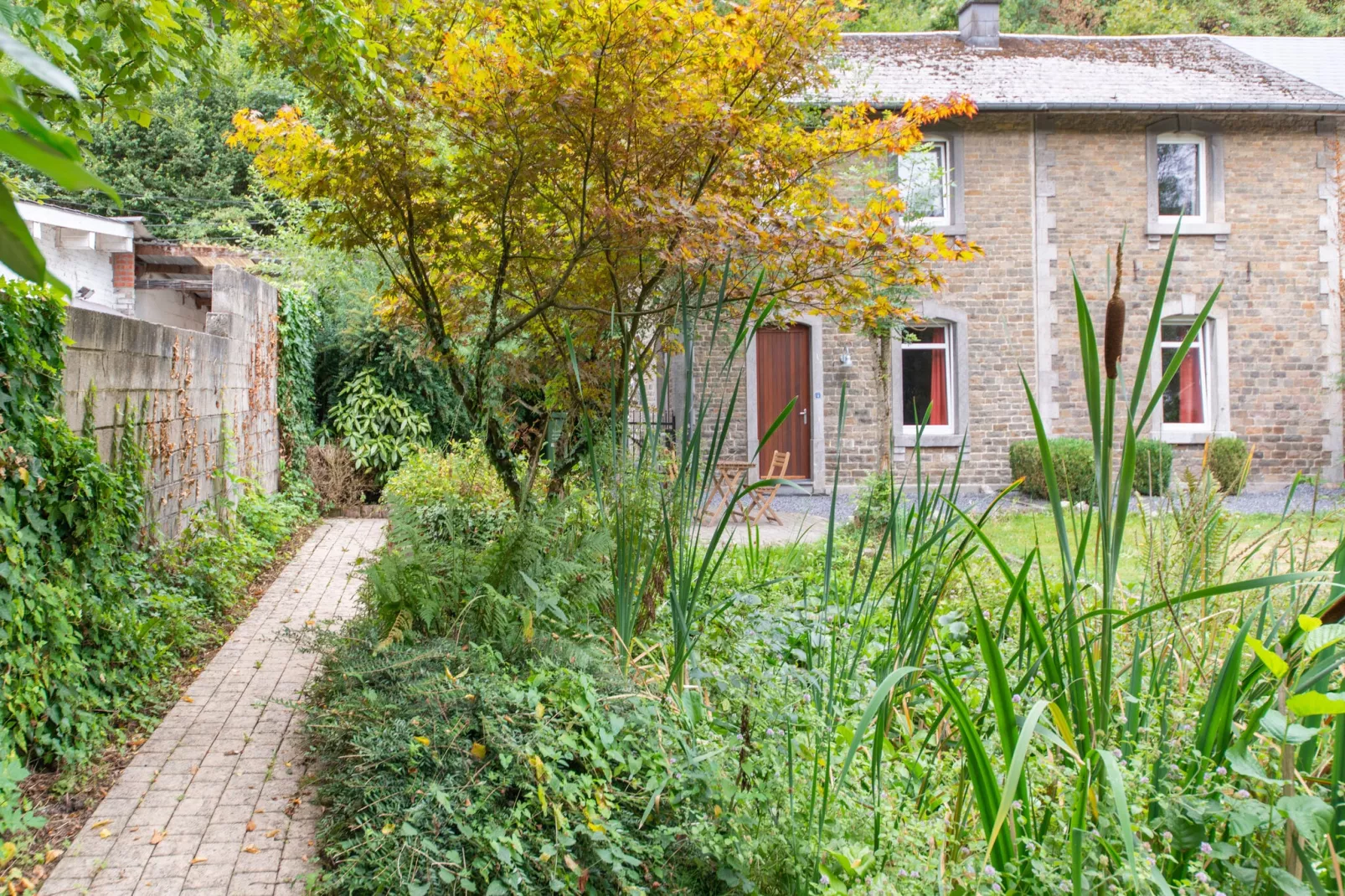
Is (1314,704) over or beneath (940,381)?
beneath

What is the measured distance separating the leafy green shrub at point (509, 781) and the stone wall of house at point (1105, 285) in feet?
33.2

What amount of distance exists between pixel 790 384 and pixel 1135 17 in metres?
13.1

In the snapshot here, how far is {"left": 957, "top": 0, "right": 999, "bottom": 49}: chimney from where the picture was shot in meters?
14.8

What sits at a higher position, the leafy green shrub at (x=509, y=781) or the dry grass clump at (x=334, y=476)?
the dry grass clump at (x=334, y=476)

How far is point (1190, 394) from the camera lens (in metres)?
14.1

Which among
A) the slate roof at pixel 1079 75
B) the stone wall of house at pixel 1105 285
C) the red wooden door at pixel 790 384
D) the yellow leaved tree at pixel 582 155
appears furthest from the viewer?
the red wooden door at pixel 790 384

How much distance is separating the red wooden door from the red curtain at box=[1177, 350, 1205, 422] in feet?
17.5

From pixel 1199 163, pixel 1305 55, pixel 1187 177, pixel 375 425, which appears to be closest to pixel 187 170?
pixel 375 425

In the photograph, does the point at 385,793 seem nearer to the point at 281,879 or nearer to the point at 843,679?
the point at 281,879

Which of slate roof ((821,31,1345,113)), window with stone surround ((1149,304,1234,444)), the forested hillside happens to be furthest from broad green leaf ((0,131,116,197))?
the forested hillside

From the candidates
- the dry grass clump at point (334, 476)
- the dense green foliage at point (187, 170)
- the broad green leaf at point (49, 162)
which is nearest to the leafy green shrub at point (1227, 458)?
the dry grass clump at point (334, 476)

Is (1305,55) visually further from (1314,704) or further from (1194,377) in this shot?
(1314,704)

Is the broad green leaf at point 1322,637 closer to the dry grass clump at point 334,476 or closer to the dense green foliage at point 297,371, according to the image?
the dense green foliage at point 297,371

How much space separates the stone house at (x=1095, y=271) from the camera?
43.6 feet
